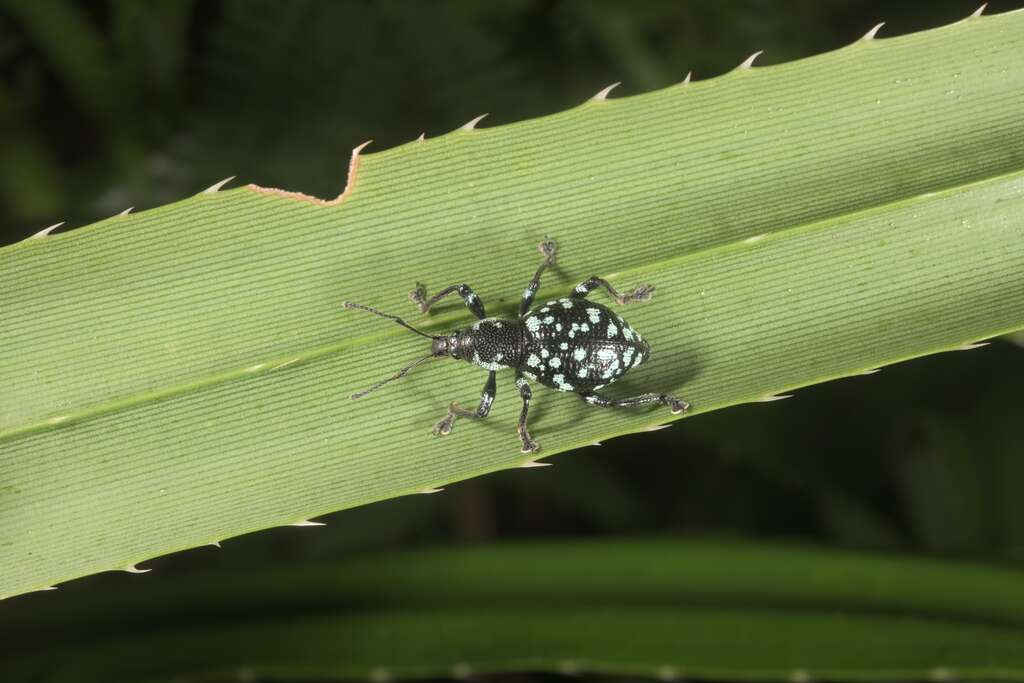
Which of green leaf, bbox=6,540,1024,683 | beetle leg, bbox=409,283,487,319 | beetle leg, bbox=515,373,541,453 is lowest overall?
green leaf, bbox=6,540,1024,683

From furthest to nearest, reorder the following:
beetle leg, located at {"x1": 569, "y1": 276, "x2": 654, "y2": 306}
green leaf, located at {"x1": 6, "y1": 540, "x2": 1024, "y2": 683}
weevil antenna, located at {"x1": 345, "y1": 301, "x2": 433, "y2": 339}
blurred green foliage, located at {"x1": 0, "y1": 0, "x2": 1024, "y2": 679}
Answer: blurred green foliage, located at {"x1": 0, "y1": 0, "x2": 1024, "y2": 679} < green leaf, located at {"x1": 6, "y1": 540, "x2": 1024, "y2": 683} < beetle leg, located at {"x1": 569, "y1": 276, "x2": 654, "y2": 306} < weevil antenna, located at {"x1": 345, "y1": 301, "x2": 433, "y2": 339}

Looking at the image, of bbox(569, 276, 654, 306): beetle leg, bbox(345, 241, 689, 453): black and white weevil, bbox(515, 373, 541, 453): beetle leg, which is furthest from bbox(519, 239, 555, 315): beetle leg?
bbox(515, 373, 541, 453): beetle leg

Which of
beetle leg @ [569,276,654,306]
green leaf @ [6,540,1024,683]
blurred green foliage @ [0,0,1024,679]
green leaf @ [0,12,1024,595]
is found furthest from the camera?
blurred green foliage @ [0,0,1024,679]

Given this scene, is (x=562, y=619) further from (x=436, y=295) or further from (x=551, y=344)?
(x=436, y=295)

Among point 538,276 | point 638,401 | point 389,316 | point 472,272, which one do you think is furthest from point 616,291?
point 389,316

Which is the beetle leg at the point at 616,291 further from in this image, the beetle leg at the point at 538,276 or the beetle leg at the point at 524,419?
the beetle leg at the point at 524,419

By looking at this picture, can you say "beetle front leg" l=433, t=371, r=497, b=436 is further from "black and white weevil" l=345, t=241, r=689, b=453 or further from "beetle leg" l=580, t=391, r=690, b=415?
"beetle leg" l=580, t=391, r=690, b=415
